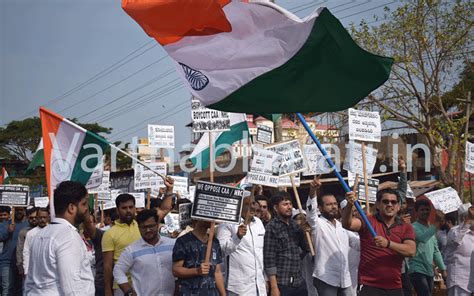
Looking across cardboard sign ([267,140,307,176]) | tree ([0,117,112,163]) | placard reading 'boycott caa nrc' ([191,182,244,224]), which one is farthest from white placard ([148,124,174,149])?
tree ([0,117,112,163])

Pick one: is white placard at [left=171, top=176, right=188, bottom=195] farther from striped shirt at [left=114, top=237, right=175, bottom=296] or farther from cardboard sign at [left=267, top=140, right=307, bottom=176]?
striped shirt at [left=114, top=237, right=175, bottom=296]

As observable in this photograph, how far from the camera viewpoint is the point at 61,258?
5.88m

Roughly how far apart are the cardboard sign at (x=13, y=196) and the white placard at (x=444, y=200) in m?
7.90

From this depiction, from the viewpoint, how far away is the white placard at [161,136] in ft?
43.9

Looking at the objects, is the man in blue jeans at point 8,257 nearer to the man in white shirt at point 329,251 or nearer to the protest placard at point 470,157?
the man in white shirt at point 329,251

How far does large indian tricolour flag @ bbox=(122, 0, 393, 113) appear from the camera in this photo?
7145 millimetres

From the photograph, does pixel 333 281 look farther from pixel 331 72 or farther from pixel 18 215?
pixel 18 215

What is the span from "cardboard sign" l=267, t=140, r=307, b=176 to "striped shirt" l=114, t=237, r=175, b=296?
321cm

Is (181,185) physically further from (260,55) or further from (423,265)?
Result: (260,55)

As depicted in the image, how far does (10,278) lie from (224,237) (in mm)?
6385

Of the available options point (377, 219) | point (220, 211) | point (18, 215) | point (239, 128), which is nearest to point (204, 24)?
point (220, 211)

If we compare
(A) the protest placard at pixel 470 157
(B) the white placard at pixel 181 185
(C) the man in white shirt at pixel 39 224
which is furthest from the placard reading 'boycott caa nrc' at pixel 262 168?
(B) the white placard at pixel 181 185

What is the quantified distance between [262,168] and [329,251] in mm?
1342

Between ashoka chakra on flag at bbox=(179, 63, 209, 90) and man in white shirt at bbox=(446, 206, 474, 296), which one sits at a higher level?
ashoka chakra on flag at bbox=(179, 63, 209, 90)
